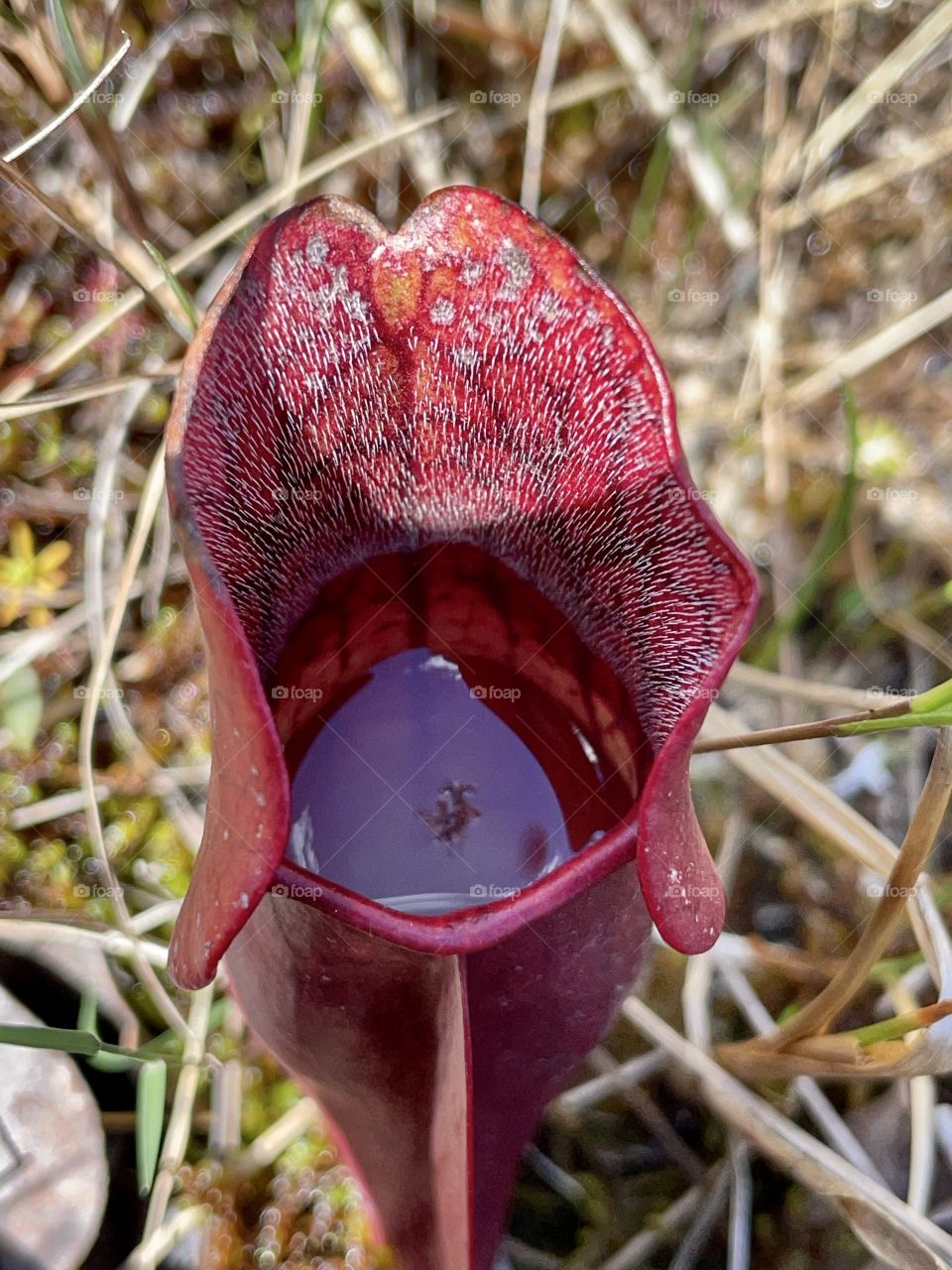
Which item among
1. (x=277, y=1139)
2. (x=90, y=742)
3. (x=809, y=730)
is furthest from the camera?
(x=90, y=742)

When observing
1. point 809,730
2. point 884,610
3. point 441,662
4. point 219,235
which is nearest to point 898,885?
point 809,730

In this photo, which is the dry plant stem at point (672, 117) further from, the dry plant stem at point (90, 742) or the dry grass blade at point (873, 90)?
the dry plant stem at point (90, 742)

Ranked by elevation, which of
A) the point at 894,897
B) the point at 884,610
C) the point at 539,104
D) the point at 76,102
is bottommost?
the point at 894,897

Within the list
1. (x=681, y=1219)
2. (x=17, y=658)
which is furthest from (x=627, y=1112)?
(x=17, y=658)

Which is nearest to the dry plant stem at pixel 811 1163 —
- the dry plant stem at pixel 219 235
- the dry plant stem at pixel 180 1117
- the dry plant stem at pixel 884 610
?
the dry plant stem at pixel 180 1117

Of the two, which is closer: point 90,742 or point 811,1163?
point 811,1163

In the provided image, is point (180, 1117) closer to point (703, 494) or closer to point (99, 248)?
point (99, 248)

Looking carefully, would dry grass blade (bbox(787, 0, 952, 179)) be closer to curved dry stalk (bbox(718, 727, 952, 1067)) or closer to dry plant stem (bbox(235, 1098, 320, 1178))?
curved dry stalk (bbox(718, 727, 952, 1067))

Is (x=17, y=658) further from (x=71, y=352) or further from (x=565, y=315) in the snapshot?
(x=565, y=315)
